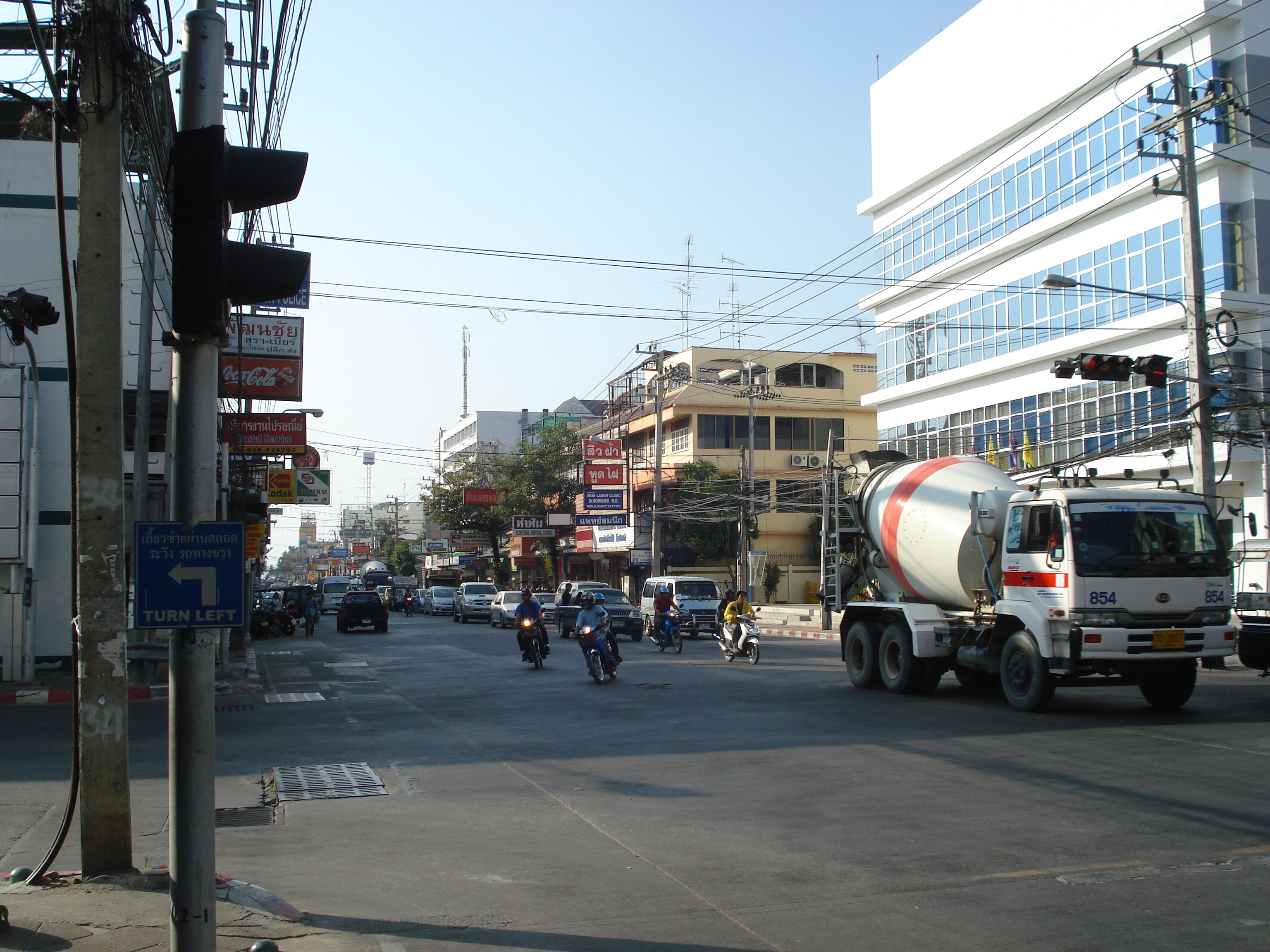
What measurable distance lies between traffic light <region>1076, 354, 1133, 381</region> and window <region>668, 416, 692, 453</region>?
35.2 meters

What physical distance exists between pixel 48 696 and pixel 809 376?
4722 centimetres

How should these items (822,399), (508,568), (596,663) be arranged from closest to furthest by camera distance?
(596,663) < (822,399) < (508,568)

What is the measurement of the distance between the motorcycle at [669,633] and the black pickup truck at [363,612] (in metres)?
17.4

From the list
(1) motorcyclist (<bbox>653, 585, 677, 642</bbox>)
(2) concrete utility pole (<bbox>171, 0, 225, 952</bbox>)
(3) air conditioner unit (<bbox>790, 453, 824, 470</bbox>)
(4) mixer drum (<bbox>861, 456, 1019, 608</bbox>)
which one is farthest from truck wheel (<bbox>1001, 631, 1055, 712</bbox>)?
(3) air conditioner unit (<bbox>790, 453, 824, 470</bbox>)

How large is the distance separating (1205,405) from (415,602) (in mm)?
62525

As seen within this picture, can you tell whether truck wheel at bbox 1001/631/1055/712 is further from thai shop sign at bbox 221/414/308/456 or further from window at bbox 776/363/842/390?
window at bbox 776/363/842/390

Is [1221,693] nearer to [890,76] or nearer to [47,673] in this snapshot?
[47,673]

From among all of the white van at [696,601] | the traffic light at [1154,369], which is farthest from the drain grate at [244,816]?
the white van at [696,601]

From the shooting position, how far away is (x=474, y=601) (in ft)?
161

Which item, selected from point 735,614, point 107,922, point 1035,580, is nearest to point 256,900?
point 107,922

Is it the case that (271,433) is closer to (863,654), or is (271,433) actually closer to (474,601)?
(863,654)

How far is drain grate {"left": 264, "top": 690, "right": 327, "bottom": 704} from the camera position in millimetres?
17656

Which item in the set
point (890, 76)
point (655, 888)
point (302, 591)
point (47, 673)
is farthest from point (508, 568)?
point (655, 888)

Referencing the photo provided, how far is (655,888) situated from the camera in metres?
6.59
